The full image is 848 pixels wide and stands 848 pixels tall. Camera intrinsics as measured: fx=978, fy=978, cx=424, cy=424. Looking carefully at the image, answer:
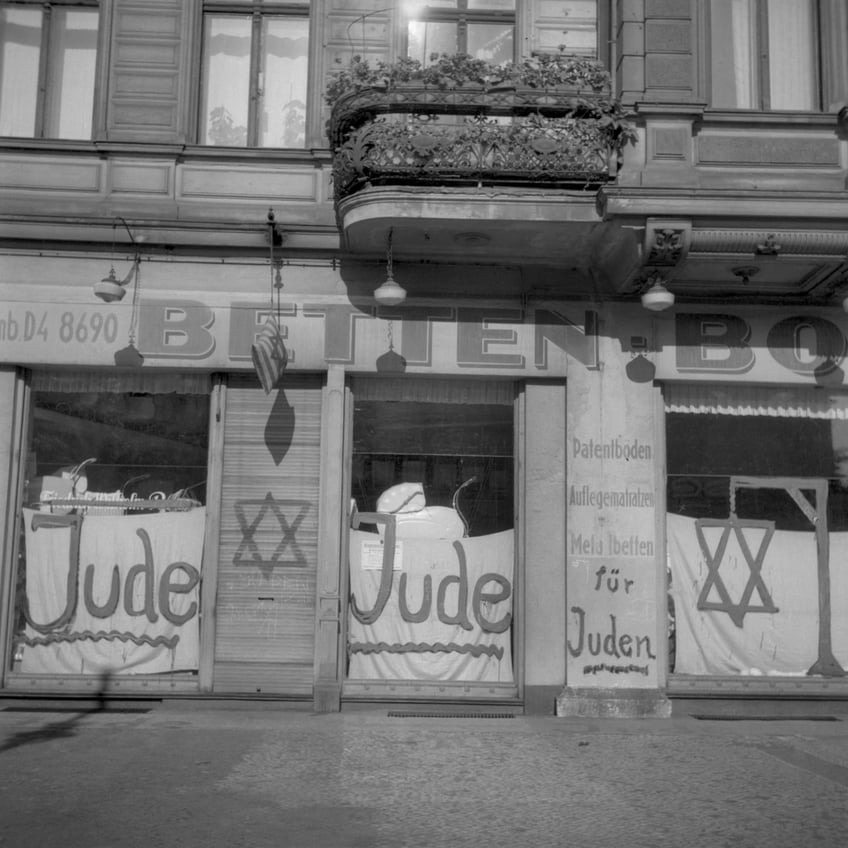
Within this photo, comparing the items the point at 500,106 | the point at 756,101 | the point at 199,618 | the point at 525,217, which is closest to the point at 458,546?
the point at 199,618

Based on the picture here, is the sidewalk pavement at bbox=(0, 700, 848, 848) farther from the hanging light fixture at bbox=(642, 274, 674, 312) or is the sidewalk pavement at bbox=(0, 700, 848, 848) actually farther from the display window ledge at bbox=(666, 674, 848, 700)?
the hanging light fixture at bbox=(642, 274, 674, 312)

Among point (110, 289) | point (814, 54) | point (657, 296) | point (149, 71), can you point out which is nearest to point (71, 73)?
point (149, 71)

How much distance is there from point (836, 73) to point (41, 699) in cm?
996

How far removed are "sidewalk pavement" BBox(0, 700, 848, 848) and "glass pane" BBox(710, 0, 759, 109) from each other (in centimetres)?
622

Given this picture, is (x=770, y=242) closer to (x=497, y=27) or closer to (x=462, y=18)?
(x=497, y=27)

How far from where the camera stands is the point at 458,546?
9.82m

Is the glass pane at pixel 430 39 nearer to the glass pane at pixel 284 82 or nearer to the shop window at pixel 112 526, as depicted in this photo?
the glass pane at pixel 284 82

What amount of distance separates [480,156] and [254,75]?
9.50 ft

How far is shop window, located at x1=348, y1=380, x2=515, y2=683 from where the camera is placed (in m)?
9.70

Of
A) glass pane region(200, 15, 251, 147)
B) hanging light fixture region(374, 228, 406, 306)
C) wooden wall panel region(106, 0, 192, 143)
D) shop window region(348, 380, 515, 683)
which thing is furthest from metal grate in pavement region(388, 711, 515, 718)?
wooden wall panel region(106, 0, 192, 143)

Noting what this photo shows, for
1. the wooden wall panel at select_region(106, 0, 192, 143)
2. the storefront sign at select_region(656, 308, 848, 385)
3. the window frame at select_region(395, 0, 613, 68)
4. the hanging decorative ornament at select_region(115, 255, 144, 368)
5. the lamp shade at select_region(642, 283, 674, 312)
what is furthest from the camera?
the window frame at select_region(395, 0, 613, 68)

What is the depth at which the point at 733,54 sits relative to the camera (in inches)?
396

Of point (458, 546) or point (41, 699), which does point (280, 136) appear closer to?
point (458, 546)

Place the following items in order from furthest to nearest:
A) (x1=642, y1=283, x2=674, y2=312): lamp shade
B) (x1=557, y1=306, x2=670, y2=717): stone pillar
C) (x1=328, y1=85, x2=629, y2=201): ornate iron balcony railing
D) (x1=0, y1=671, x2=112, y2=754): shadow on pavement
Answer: (x1=557, y1=306, x2=670, y2=717): stone pillar
(x1=642, y1=283, x2=674, y2=312): lamp shade
(x1=328, y1=85, x2=629, y2=201): ornate iron balcony railing
(x1=0, y1=671, x2=112, y2=754): shadow on pavement
